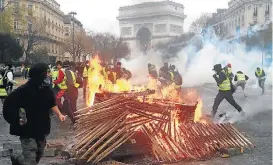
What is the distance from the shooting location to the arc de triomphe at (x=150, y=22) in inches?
3733

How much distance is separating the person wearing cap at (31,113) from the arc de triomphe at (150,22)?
88917 mm

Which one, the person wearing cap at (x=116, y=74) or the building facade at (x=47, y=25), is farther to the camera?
the building facade at (x=47, y=25)

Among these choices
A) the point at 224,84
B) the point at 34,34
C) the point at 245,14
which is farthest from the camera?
the point at 245,14

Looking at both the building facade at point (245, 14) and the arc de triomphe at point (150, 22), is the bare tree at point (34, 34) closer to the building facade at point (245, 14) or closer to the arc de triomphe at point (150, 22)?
the building facade at point (245, 14)

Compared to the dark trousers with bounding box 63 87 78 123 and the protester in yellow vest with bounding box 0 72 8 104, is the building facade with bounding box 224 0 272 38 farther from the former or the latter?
Result: the dark trousers with bounding box 63 87 78 123

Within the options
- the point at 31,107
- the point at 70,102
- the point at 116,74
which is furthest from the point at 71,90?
the point at 31,107

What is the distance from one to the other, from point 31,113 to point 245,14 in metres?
69.0

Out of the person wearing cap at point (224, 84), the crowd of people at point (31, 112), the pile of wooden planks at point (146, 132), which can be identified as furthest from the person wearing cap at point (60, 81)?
the crowd of people at point (31, 112)

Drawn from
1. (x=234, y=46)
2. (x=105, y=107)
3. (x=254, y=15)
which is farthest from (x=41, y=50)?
(x=105, y=107)

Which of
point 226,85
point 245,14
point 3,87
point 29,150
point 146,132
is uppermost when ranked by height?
point 245,14

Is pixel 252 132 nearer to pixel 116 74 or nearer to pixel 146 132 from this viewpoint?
pixel 146 132

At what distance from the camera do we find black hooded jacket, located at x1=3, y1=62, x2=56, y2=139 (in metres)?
4.58

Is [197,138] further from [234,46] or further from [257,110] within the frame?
[234,46]

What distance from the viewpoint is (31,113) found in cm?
465
